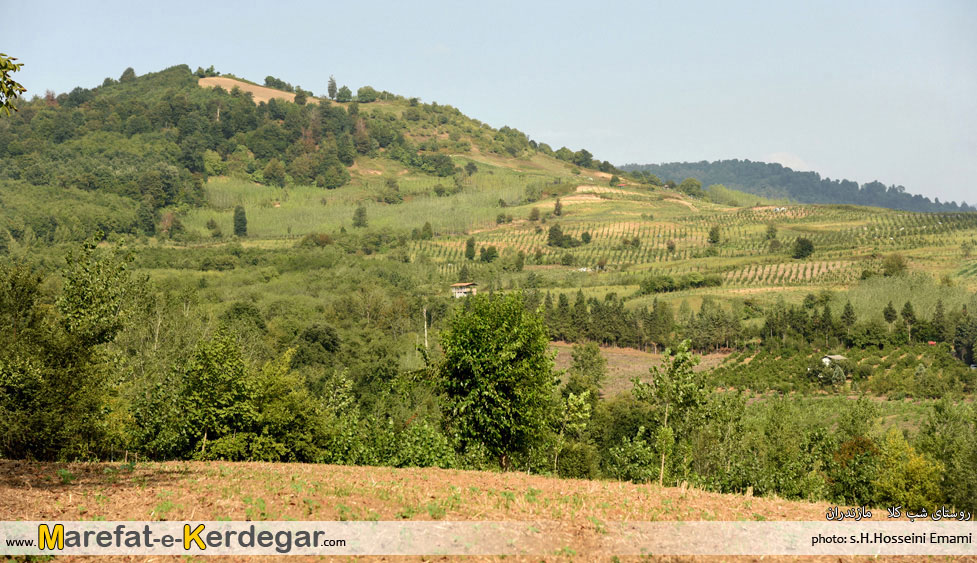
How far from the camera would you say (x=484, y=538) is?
47.1ft

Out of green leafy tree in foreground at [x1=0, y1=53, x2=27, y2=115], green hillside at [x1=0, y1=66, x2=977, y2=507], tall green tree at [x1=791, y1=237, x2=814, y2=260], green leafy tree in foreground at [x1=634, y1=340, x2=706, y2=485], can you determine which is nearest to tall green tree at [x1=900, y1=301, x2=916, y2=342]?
green hillside at [x1=0, y1=66, x2=977, y2=507]

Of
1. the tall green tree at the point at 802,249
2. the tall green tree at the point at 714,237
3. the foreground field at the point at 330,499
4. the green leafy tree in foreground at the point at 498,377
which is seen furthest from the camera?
the tall green tree at the point at 714,237

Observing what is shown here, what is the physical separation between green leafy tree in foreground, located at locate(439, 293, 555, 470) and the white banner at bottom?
1519 cm

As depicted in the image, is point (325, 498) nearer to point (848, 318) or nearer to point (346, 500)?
point (346, 500)

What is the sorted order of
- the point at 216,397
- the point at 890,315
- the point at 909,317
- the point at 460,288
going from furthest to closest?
the point at 460,288
the point at 890,315
the point at 909,317
the point at 216,397

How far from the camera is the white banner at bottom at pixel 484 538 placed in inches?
522

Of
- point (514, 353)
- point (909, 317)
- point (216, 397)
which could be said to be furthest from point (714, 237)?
point (216, 397)

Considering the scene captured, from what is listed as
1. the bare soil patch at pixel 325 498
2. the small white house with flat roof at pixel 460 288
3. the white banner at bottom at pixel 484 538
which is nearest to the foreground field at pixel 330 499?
the bare soil patch at pixel 325 498

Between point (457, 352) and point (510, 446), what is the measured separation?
4.64 meters

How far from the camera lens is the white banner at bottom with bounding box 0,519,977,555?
1326cm

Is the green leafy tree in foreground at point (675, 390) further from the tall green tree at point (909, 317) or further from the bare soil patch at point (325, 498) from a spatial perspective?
the tall green tree at point (909, 317)

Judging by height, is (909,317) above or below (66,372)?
below

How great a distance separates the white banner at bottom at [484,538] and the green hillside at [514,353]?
9.11 m

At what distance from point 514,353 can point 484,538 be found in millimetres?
16453
